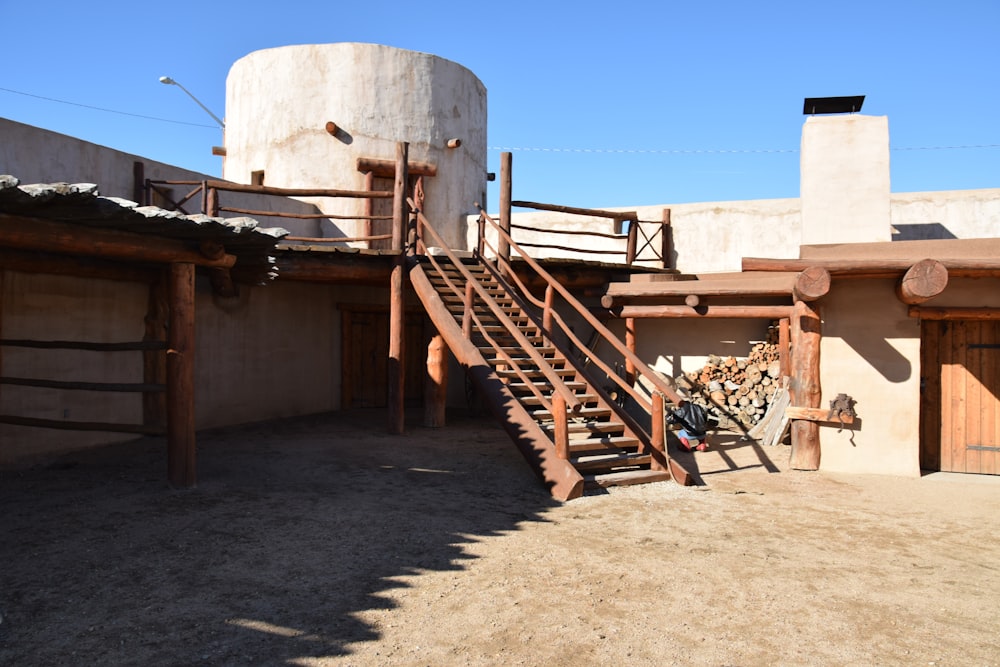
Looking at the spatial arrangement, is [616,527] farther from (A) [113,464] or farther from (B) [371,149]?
(B) [371,149]

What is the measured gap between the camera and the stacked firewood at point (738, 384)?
11.2m

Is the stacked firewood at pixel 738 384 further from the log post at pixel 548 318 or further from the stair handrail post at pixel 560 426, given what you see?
the stair handrail post at pixel 560 426

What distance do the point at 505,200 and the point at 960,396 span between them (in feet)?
21.8

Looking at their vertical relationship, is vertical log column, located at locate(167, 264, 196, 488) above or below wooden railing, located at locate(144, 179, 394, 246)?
below

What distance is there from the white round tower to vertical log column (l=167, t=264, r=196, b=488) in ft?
21.9

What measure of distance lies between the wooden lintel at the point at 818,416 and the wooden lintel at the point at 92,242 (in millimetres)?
6385

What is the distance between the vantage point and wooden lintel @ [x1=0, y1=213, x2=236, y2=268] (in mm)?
5590

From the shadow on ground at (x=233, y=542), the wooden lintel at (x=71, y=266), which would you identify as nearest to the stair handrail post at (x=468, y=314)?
the shadow on ground at (x=233, y=542)

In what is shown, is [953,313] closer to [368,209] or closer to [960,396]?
[960,396]

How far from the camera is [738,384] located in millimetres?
A: 11609

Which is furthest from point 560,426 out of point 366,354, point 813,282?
point 366,354

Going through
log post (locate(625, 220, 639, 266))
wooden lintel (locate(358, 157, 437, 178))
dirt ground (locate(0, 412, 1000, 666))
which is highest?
wooden lintel (locate(358, 157, 437, 178))

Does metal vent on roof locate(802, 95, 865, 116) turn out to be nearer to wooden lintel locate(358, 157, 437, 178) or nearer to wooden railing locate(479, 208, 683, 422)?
wooden railing locate(479, 208, 683, 422)

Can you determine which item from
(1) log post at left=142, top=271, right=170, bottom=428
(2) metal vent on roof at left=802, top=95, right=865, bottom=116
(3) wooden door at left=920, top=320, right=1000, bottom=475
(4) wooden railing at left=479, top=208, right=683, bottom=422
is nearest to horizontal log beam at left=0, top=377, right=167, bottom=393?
(1) log post at left=142, top=271, right=170, bottom=428
